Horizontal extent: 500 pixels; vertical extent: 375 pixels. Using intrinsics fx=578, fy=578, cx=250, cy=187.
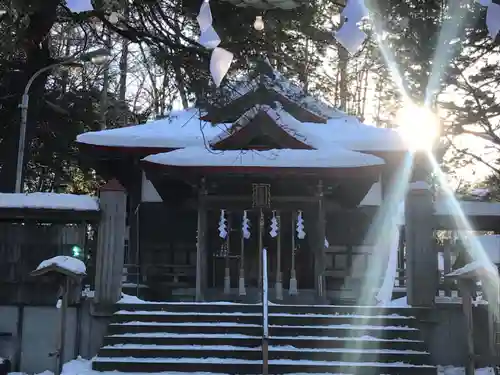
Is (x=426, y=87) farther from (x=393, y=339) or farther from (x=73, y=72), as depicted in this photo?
(x=73, y=72)

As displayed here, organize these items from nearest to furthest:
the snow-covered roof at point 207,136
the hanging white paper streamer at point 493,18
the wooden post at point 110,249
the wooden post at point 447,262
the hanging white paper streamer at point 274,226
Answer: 1. the hanging white paper streamer at point 493,18
2. the wooden post at point 110,249
3. the wooden post at point 447,262
4. the hanging white paper streamer at point 274,226
5. the snow-covered roof at point 207,136

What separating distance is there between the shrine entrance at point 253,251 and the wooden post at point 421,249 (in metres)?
3.66

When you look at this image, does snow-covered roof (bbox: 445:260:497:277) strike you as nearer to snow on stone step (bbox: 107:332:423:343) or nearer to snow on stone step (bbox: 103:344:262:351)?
snow on stone step (bbox: 107:332:423:343)

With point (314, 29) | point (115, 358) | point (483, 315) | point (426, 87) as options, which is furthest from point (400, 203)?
point (314, 29)

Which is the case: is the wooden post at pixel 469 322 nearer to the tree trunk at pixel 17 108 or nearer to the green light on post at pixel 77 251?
the green light on post at pixel 77 251

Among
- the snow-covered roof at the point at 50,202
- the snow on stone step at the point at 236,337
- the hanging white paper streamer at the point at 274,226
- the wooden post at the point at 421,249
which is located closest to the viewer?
the snow on stone step at the point at 236,337

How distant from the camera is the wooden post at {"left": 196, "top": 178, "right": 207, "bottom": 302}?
13.5m

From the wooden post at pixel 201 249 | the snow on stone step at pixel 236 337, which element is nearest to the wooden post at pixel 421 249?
the snow on stone step at pixel 236 337

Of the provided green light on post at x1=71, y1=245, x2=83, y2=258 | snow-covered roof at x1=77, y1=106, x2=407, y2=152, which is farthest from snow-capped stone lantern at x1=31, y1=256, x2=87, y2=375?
snow-covered roof at x1=77, y1=106, x2=407, y2=152

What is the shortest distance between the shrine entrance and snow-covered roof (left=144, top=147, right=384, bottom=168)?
4.64 ft

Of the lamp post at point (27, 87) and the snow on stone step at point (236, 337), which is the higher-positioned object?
the lamp post at point (27, 87)

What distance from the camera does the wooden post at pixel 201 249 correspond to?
13469 millimetres

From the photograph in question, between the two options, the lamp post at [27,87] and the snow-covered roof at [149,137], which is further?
the snow-covered roof at [149,137]

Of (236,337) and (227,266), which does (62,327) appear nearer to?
(236,337)
